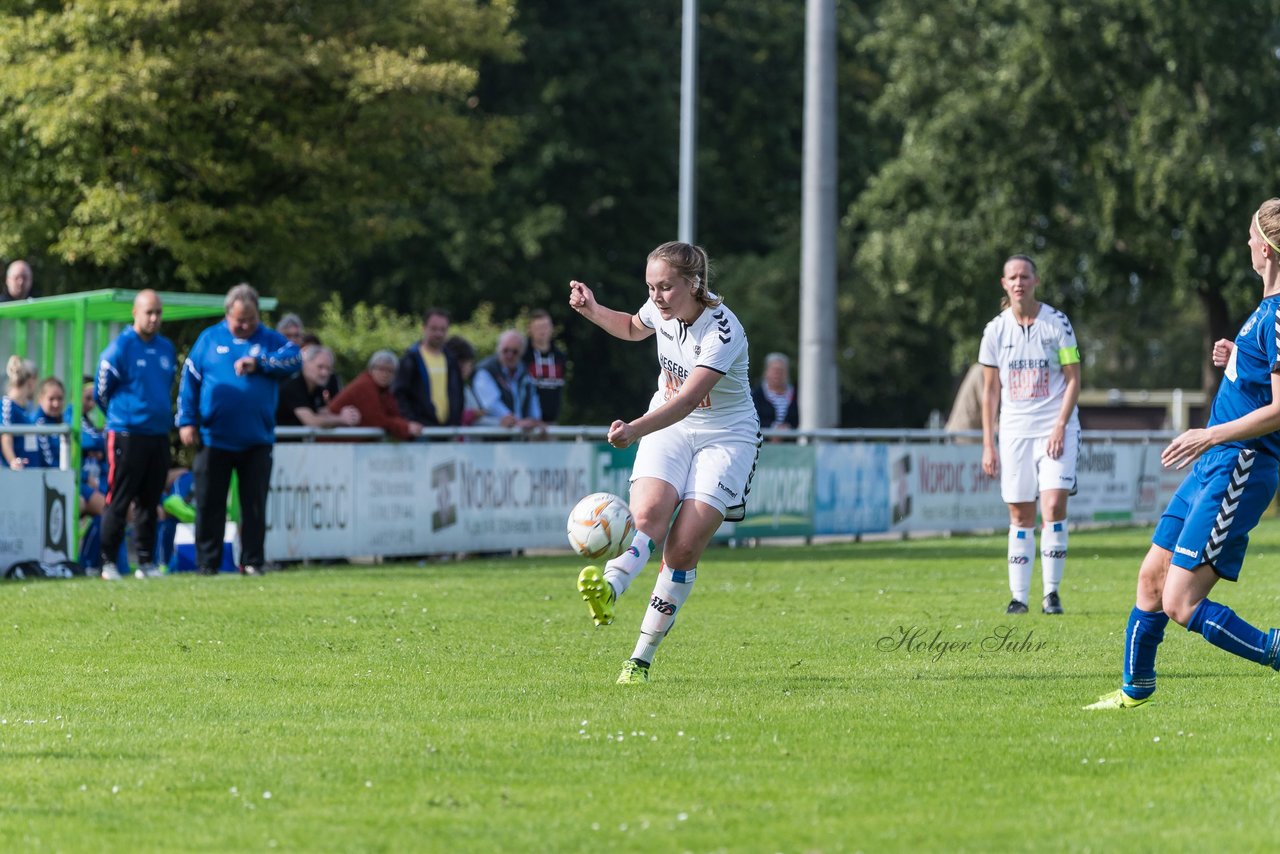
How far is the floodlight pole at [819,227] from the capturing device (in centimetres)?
2469

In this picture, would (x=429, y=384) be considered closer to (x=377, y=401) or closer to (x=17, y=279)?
(x=377, y=401)

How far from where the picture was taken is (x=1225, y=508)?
7.45 meters

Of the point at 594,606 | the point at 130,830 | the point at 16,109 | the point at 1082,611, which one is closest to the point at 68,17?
the point at 16,109

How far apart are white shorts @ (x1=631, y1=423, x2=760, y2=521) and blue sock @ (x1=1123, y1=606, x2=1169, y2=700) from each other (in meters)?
1.88

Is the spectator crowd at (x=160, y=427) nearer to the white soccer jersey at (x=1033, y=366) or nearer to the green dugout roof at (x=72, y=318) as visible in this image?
the green dugout roof at (x=72, y=318)

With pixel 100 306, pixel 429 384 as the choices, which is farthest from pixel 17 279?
pixel 429 384

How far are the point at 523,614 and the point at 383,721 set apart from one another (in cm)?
496

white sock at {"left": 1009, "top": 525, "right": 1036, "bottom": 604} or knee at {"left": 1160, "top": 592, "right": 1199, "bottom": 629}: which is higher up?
knee at {"left": 1160, "top": 592, "right": 1199, "bottom": 629}

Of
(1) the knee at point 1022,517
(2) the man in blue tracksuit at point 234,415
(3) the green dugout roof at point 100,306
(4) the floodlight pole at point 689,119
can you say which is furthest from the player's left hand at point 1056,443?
(4) the floodlight pole at point 689,119

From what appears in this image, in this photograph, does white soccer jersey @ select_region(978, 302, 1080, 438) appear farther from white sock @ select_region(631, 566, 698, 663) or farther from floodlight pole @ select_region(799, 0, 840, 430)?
floodlight pole @ select_region(799, 0, 840, 430)

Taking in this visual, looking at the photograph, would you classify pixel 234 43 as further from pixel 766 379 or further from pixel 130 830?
pixel 130 830

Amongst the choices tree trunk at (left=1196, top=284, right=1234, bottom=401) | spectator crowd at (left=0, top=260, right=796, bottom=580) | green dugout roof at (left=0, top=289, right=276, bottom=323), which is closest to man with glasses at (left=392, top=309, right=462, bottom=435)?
spectator crowd at (left=0, top=260, right=796, bottom=580)

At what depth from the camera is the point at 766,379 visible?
909 inches

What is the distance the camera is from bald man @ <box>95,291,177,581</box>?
50.6 feet
